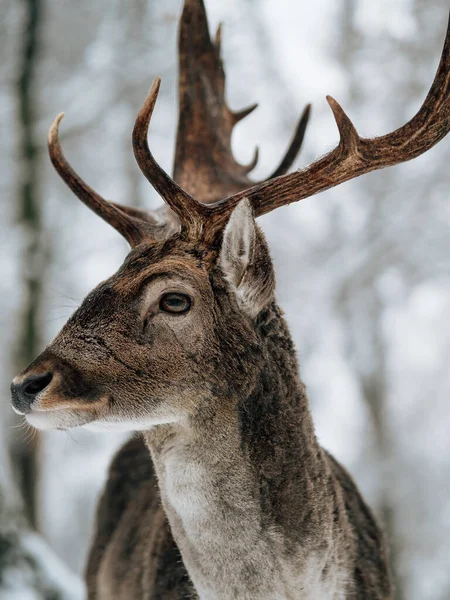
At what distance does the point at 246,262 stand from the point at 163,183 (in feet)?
1.66

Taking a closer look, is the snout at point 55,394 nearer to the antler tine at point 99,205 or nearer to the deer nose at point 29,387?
the deer nose at point 29,387

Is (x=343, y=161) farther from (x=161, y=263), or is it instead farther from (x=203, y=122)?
(x=203, y=122)

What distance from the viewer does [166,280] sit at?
3.02 meters

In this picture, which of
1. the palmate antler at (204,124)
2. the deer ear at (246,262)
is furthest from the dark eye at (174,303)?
the palmate antler at (204,124)

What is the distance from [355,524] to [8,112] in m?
8.49

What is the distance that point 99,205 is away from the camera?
12.4 ft

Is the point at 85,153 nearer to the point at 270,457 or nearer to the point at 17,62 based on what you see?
the point at 17,62

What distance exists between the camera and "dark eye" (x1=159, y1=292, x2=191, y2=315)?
9.84 ft

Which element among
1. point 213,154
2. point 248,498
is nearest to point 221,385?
point 248,498

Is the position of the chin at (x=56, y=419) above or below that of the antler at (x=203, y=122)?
below

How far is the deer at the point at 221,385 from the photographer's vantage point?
2.92 m

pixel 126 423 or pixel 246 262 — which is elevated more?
pixel 246 262

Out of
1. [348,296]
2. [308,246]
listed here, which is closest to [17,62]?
[308,246]

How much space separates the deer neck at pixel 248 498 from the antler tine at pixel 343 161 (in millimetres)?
607
